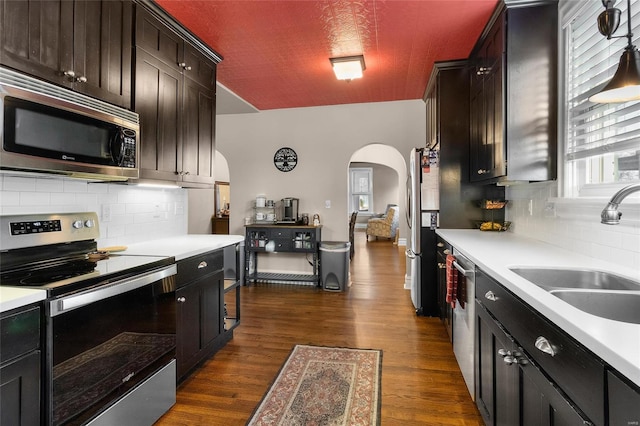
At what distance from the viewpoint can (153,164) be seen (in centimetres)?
237

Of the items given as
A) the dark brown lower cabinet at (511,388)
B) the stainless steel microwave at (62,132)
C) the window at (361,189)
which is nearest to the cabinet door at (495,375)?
the dark brown lower cabinet at (511,388)

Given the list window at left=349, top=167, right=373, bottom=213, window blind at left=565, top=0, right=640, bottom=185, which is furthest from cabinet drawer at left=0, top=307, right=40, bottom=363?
window at left=349, top=167, right=373, bottom=213

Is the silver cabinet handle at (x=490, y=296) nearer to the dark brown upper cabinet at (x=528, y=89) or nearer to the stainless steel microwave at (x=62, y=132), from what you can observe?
the dark brown upper cabinet at (x=528, y=89)

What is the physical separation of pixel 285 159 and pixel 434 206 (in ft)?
8.37

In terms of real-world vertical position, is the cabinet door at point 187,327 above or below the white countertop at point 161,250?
below

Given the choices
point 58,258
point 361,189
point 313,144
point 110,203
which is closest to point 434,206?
point 313,144

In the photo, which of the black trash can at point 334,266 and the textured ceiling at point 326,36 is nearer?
the textured ceiling at point 326,36

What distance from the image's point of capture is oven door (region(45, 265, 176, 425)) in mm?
1329

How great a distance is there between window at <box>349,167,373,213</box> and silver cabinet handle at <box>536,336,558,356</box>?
38.0ft

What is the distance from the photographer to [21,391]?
47.0 inches

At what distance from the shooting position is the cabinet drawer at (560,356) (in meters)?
0.78

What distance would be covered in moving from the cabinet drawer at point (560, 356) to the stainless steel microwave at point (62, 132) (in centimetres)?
209

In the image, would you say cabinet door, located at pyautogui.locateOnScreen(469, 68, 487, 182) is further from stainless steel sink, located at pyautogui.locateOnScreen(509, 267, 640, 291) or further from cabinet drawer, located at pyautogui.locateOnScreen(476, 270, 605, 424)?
cabinet drawer, located at pyautogui.locateOnScreen(476, 270, 605, 424)

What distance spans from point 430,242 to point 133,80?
9.94 ft
